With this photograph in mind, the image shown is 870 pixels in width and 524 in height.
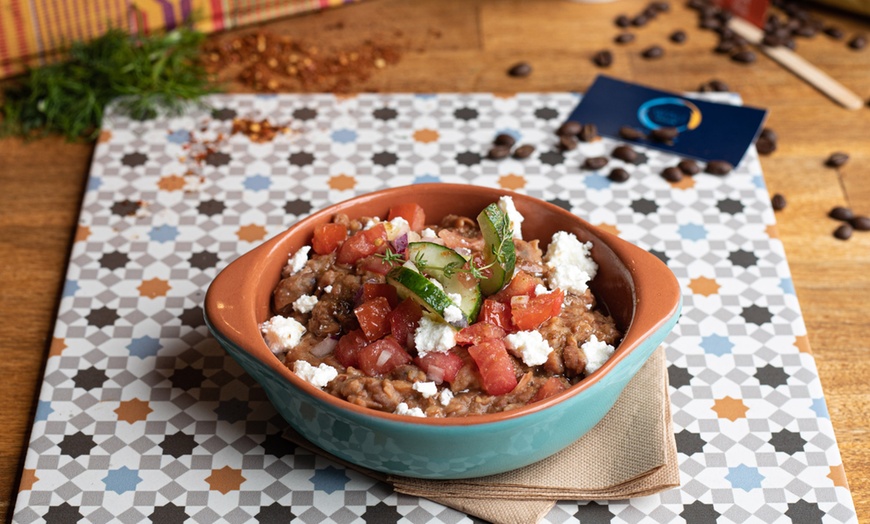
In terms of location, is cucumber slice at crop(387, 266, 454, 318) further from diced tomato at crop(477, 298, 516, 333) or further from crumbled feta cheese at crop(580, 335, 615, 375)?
crumbled feta cheese at crop(580, 335, 615, 375)

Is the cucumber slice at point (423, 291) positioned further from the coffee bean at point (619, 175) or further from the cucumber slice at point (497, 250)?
the coffee bean at point (619, 175)

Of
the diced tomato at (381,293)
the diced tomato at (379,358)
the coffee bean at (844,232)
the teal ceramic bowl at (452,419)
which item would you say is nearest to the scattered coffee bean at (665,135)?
the coffee bean at (844,232)

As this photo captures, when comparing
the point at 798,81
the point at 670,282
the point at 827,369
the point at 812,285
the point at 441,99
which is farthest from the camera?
the point at 798,81

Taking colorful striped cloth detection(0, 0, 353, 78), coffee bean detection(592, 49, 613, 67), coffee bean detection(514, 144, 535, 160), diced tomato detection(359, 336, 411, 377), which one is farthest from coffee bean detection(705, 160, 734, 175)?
colorful striped cloth detection(0, 0, 353, 78)

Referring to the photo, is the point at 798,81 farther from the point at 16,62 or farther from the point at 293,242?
the point at 16,62

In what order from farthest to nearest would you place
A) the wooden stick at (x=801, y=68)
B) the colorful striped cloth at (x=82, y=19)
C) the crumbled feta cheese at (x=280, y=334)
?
the wooden stick at (x=801, y=68), the colorful striped cloth at (x=82, y=19), the crumbled feta cheese at (x=280, y=334)

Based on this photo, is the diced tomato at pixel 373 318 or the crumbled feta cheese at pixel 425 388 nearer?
the crumbled feta cheese at pixel 425 388

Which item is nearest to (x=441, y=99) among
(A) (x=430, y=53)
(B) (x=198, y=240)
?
(A) (x=430, y=53)
